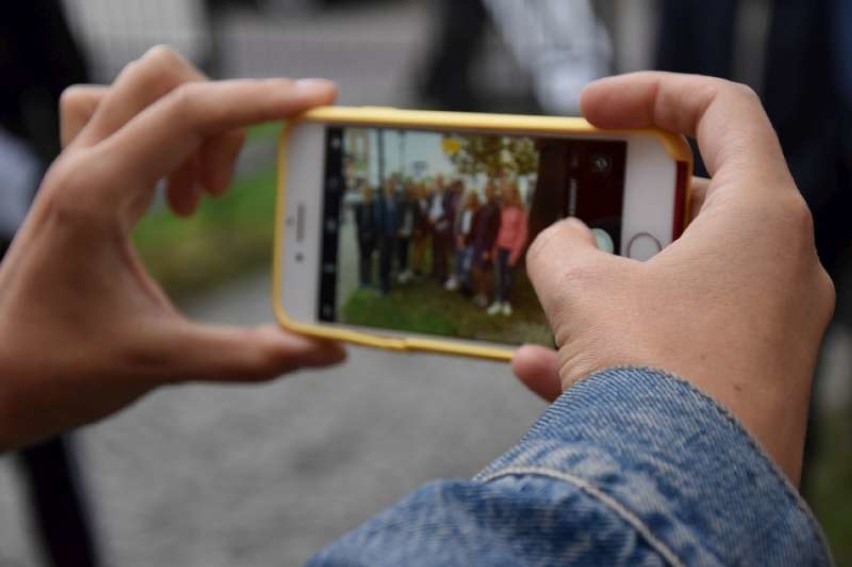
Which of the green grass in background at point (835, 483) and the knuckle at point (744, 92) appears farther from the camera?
the green grass in background at point (835, 483)

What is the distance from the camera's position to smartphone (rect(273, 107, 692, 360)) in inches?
40.0

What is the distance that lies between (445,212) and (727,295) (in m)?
0.50

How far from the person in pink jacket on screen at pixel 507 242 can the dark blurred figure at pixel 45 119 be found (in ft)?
3.42

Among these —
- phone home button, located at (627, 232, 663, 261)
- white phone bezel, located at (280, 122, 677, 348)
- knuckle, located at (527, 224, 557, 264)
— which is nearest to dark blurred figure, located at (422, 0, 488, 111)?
white phone bezel, located at (280, 122, 677, 348)

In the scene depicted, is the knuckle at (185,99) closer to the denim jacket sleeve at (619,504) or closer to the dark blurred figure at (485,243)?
the dark blurred figure at (485,243)

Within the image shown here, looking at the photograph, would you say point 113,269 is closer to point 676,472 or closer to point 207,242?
point 676,472

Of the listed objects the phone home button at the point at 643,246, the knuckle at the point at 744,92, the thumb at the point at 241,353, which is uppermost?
the knuckle at the point at 744,92

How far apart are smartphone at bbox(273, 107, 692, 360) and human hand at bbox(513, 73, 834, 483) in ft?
0.56

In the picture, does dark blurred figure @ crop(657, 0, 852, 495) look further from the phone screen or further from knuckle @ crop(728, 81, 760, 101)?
knuckle @ crop(728, 81, 760, 101)

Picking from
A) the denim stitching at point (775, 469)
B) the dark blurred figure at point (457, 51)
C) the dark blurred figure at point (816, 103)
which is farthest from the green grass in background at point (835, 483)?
the dark blurred figure at point (457, 51)

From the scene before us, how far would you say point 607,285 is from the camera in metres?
0.72

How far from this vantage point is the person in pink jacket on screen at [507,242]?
3.55 ft

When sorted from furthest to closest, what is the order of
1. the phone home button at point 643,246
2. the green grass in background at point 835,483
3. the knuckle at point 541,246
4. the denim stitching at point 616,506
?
the green grass in background at point 835,483 → the phone home button at point 643,246 → the knuckle at point 541,246 → the denim stitching at point 616,506

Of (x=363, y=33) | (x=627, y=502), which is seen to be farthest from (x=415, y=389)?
(x=363, y=33)
